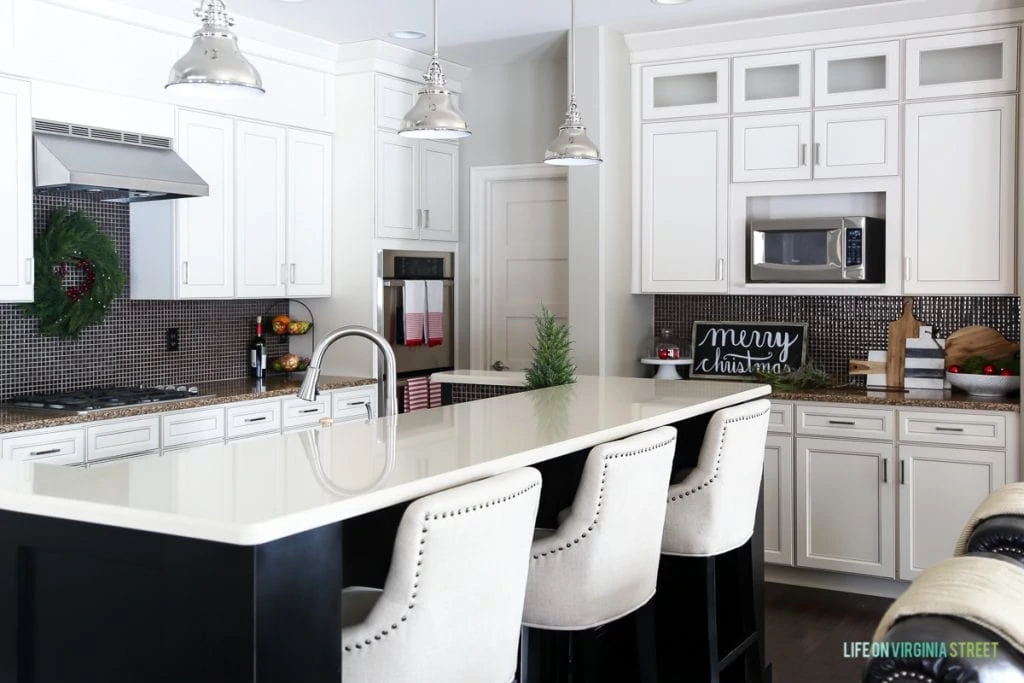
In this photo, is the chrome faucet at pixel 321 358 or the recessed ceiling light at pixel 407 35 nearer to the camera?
the chrome faucet at pixel 321 358

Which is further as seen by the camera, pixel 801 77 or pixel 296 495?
pixel 801 77

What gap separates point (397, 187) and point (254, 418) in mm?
1617

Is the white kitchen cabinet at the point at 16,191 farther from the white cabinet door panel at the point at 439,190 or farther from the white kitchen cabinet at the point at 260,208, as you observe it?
the white cabinet door panel at the point at 439,190

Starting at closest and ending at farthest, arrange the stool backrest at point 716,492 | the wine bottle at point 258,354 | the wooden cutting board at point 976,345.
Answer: the stool backrest at point 716,492 → the wooden cutting board at point 976,345 → the wine bottle at point 258,354

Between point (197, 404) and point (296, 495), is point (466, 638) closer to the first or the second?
point (296, 495)

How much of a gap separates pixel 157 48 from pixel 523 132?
2.19 meters

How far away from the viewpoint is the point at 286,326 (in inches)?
233

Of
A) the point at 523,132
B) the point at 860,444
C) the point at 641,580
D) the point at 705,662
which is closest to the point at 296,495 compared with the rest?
the point at 641,580

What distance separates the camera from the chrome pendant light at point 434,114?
11.6 feet

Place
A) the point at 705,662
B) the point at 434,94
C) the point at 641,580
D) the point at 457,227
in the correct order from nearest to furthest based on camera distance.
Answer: the point at 641,580 → the point at 705,662 → the point at 434,94 → the point at 457,227

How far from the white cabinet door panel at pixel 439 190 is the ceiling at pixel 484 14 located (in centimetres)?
82

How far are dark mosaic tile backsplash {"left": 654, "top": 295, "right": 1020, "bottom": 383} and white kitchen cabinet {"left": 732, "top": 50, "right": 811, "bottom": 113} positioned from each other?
996 millimetres

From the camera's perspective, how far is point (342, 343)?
6016 mm

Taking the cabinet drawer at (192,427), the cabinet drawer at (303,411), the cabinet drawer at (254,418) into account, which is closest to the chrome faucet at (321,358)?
the cabinet drawer at (192,427)
